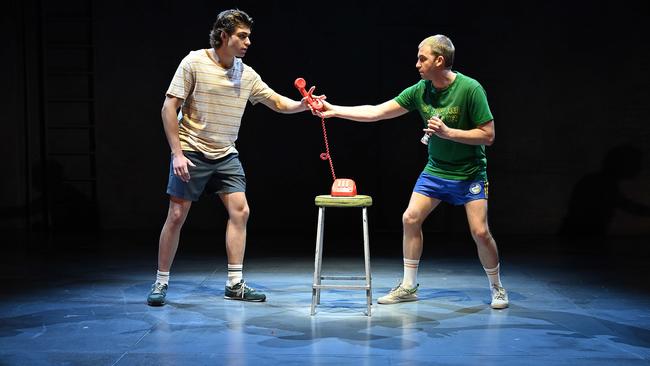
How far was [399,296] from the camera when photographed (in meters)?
4.21

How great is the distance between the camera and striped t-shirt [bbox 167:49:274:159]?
13.3ft

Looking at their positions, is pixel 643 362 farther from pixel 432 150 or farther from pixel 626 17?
pixel 626 17

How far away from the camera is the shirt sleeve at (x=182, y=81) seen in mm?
3996

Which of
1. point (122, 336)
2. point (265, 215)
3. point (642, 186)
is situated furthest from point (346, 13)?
point (122, 336)

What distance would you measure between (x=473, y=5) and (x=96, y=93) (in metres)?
3.61

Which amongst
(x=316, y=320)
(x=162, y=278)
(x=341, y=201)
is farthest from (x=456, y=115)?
(x=162, y=278)

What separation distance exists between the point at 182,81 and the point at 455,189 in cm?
150

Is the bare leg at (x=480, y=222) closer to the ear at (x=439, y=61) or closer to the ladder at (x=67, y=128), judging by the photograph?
the ear at (x=439, y=61)

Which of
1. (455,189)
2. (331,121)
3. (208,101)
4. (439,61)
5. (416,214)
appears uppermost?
(439,61)

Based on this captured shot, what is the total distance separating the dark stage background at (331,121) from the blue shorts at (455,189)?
313 centimetres

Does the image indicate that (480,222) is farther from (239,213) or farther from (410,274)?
(239,213)

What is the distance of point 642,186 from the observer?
24.1ft

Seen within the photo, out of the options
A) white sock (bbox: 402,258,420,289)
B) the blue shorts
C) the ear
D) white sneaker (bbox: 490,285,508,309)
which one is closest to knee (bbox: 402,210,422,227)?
the blue shorts

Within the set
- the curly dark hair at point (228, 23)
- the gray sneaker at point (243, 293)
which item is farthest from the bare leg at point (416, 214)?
the curly dark hair at point (228, 23)
